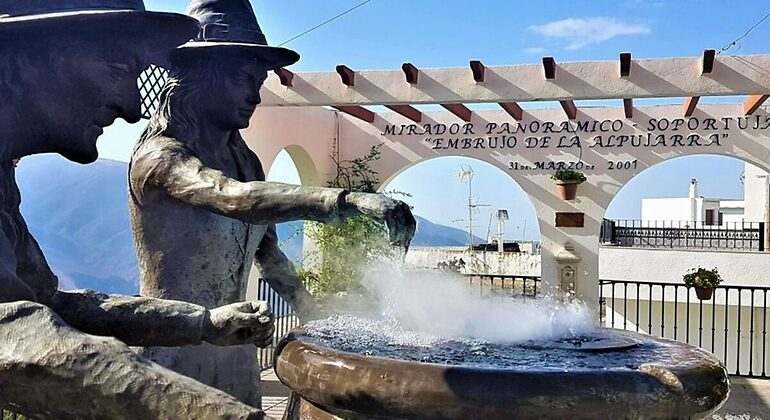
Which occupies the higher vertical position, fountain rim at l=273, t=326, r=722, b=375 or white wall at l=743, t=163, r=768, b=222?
white wall at l=743, t=163, r=768, b=222

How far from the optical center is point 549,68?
6.93 m

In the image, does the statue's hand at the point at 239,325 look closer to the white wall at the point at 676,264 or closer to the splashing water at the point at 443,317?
the splashing water at the point at 443,317

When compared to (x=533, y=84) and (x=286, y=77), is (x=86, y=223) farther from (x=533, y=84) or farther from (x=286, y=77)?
(x=533, y=84)

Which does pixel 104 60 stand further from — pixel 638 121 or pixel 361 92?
pixel 638 121

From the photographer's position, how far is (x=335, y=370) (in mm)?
1804

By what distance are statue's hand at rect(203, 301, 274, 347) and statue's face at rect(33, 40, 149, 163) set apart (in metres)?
0.33

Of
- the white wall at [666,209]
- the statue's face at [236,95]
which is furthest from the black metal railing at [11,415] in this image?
the white wall at [666,209]

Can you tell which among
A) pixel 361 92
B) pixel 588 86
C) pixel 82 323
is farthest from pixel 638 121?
pixel 82 323

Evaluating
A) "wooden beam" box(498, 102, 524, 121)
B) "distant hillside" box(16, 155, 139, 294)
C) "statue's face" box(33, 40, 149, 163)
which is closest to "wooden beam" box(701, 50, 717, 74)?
"wooden beam" box(498, 102, 524, 121)

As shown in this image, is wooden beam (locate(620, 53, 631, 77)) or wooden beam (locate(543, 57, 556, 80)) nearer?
wooden beam (locate(620, 53, 631, 77))

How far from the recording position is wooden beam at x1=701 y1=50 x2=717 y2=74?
6416 mm

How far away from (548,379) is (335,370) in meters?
0.53

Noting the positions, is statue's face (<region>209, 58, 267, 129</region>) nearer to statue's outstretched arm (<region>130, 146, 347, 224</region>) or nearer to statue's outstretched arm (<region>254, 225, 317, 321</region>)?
statue's outstretched arm (<region>130, 146, 347, 224</region>)

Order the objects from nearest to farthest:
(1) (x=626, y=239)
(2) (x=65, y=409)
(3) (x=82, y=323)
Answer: (2) (x=65, y=409), (3) (x=82, y=323), (1) (x=626, y=239)
